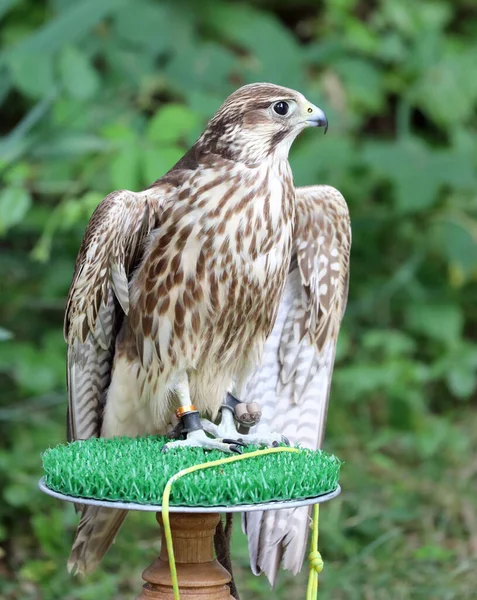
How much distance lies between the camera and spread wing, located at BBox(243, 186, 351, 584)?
9.39ft

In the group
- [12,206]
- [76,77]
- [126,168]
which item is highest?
[76,77]

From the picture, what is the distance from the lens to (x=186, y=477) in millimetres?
2117

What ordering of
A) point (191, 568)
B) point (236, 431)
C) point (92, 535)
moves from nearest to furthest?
1. point (191, 568)
2. point (236, 431)
3. point (92, 535)

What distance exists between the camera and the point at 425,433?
470 centimetres

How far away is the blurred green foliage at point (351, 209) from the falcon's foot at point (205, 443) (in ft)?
4.52

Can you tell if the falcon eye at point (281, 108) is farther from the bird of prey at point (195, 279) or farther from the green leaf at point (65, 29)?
the green leaf at point (65, 29)

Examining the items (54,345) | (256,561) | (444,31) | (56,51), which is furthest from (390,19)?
(256,561)

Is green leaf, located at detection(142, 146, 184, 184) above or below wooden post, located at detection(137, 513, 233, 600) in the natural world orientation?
above

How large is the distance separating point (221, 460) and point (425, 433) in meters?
2.68

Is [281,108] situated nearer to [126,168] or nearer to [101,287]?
[101,287]

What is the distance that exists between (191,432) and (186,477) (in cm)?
37

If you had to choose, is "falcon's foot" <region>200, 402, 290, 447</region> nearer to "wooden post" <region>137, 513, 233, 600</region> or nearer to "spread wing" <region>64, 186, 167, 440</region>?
"wooden post" <region>137, 513, 233, 600</region>

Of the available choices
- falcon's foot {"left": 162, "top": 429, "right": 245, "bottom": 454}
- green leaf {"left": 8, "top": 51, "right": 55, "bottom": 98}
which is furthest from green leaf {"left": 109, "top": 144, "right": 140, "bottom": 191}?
falcon's foot {"left": 162, "top": 429, "right": 245, "bottom": 454}

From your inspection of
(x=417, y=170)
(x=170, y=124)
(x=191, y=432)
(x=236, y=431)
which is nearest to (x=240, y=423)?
(x=236, y=431)
